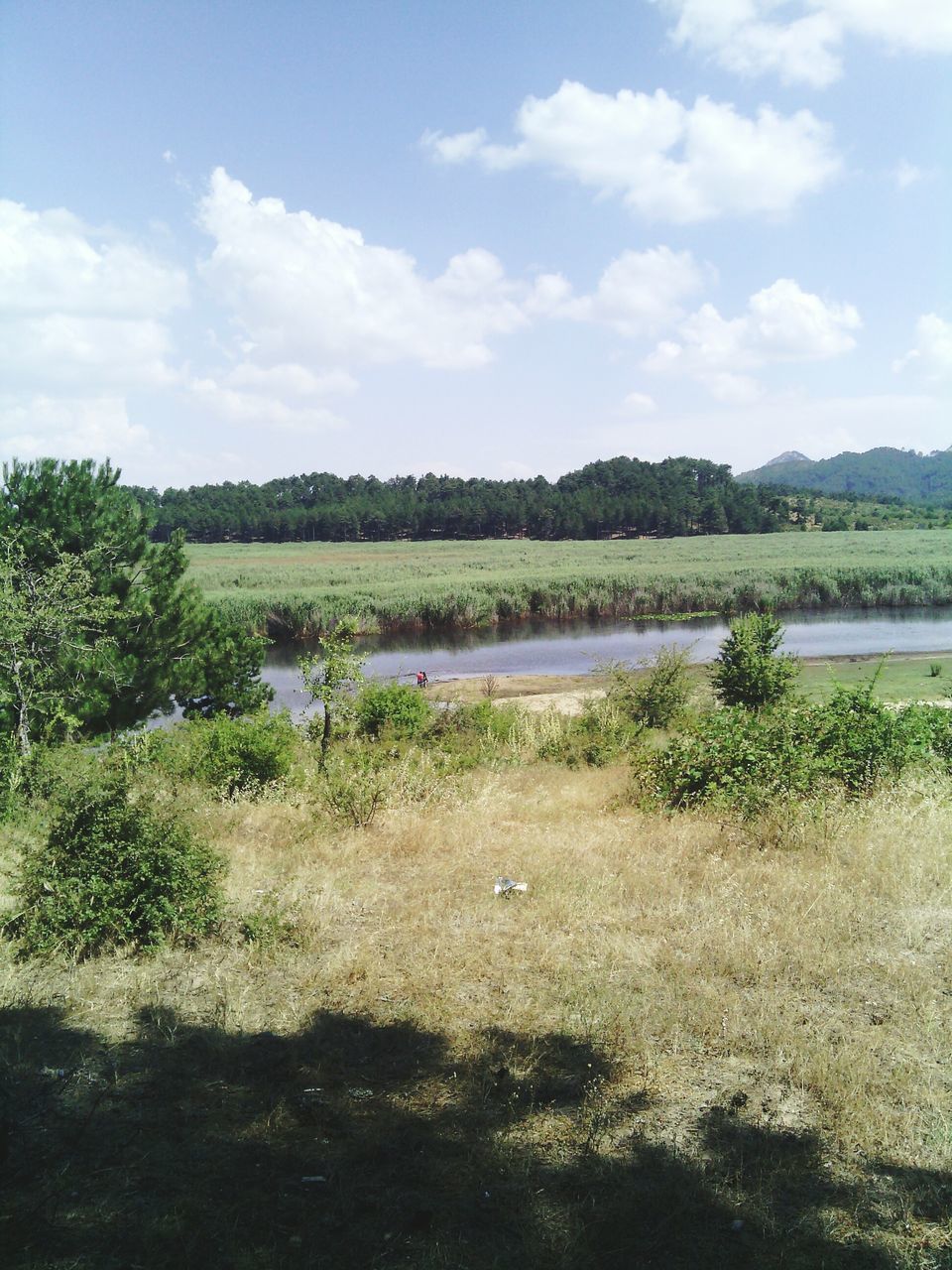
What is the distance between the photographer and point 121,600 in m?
20.3

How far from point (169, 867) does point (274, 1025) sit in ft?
5.97

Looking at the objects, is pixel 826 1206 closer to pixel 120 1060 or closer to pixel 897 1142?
pixel 897 1142

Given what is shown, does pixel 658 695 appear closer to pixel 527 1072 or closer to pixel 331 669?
pixel 331 669

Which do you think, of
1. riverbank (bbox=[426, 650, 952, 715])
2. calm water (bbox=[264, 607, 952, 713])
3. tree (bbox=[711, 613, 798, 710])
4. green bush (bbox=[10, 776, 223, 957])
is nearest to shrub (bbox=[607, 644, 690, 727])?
tree (bbox=[711, 613, 798, 710])

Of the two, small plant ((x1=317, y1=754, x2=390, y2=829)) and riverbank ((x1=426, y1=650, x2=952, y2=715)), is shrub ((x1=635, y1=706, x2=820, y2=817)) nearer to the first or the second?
small plant ((x1=317, y1=754, x2=390, y2=829))

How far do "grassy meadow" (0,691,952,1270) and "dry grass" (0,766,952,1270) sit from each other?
0.02 metres

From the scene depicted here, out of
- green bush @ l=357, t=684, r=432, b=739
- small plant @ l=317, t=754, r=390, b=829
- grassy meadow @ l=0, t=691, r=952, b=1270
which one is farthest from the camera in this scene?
green bush @ l=357, t=684, r=432, b=739

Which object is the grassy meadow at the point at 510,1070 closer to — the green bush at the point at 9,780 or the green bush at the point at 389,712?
the green bush at the point at 9,780

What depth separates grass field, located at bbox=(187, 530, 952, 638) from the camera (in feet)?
172

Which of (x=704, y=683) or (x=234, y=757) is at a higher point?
(x=234, y=757)

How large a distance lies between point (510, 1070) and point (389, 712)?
13.1 metres

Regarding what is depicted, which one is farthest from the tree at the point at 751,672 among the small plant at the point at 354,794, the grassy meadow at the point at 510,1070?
the small plant at the point at 354,794

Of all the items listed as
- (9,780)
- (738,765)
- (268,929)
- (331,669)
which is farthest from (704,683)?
(268,929)

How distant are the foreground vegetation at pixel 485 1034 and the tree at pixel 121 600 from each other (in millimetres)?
9281
